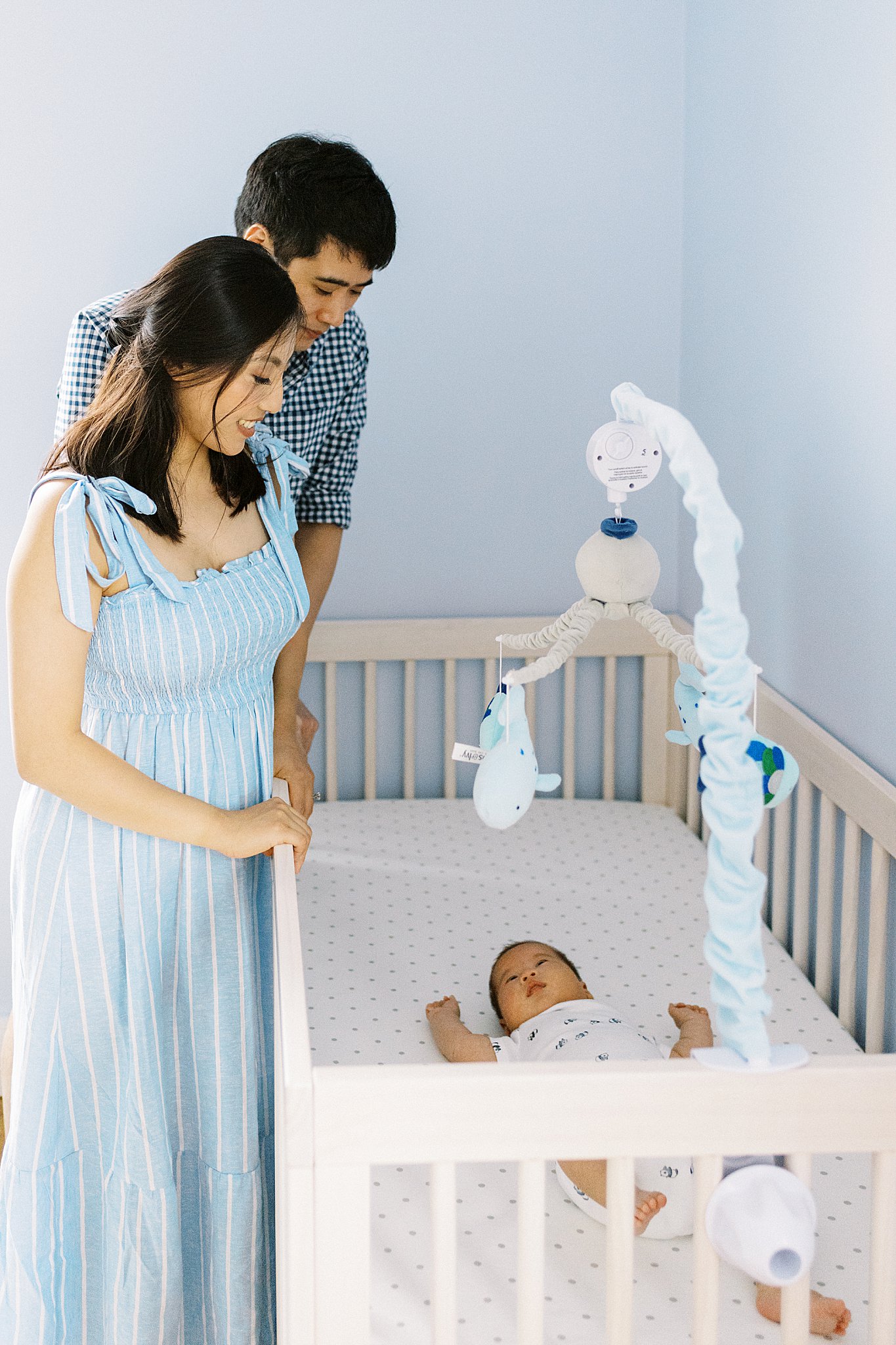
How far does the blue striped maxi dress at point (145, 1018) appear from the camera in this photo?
3.43ft

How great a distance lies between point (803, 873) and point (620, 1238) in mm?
963

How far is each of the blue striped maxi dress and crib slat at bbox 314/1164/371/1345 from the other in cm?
36

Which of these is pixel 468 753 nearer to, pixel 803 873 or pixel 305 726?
pixel 305 726

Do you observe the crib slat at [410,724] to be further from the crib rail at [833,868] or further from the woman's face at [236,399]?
the woman's face at [236,399]

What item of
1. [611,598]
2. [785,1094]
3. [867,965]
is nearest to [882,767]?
[867,965]

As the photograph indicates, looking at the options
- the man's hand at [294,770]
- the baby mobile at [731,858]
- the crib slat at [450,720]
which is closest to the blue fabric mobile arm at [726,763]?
the baby mobile at [731,858]

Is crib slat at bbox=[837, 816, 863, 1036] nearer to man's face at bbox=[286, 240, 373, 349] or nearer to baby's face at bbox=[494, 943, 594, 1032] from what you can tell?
baby's face at bbox=[494, 943, 594, 1032]

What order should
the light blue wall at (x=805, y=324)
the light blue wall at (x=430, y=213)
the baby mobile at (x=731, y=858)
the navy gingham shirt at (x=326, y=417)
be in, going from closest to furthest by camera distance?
the baby mobile at (x=731, y=858)
the light blue wall at (x=805, y=324)
the navy gingham shirt at (x=326, y=417)
the light blue wall at (x=430, y=213)

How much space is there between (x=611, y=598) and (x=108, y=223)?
4.62 ft

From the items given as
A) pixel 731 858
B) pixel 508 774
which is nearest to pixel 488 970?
pixel 508 774

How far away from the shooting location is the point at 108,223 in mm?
2035

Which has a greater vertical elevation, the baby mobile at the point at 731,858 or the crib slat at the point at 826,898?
the baby mobile at the point at 731,858

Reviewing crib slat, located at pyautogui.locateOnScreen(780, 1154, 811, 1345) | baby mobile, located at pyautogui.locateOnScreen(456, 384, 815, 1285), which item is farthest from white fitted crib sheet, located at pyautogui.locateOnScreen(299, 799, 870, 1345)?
baby mobile, located at pyautogui.locateOnScreen(456, 384, 815, 1285)

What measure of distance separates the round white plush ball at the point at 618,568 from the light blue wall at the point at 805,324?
1.52ft
